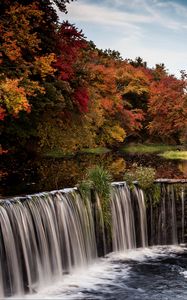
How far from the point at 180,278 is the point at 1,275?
15.4 feet

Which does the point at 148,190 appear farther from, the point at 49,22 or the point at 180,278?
the point at 49,22

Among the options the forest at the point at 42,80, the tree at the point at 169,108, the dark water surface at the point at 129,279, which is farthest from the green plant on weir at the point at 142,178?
the tree at the point at 169,108

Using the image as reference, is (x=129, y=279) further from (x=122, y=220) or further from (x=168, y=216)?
(x=168, y=216)

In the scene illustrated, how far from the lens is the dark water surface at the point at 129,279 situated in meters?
11.7

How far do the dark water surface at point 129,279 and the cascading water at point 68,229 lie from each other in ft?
1.27

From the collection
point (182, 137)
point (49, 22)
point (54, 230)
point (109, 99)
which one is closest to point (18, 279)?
point (54, 230)

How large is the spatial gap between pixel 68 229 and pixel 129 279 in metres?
2.18

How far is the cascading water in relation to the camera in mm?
11734

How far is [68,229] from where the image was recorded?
542 inches

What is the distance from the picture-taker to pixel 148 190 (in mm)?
16797

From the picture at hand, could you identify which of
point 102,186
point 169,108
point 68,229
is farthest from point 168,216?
point 169,108

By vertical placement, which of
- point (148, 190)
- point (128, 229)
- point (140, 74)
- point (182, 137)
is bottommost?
point (128, 229)

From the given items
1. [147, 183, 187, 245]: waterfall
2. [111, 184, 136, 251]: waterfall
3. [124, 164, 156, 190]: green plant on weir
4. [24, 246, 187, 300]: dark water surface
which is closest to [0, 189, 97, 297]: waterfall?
[24, 246, 187, 300]: dark water surface

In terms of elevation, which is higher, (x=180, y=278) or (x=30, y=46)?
(x=30, y=46)
